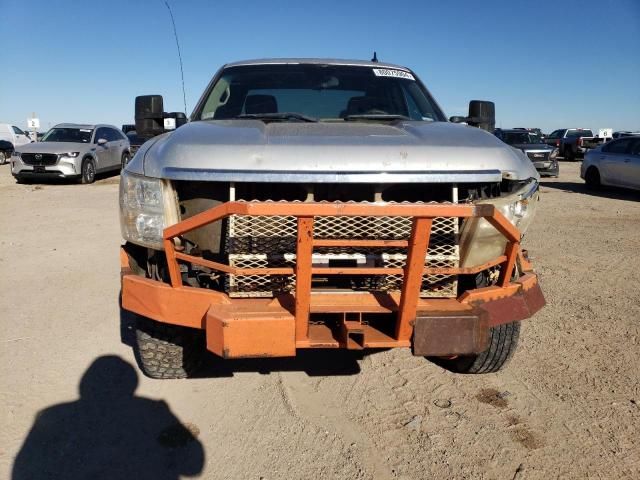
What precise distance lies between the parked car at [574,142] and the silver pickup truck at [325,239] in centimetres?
2481

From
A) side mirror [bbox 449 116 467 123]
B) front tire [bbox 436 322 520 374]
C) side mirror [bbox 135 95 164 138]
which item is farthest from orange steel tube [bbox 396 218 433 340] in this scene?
side mirror [bbox 135 95 164 138]

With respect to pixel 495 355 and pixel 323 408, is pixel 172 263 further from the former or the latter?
pixel 495 355

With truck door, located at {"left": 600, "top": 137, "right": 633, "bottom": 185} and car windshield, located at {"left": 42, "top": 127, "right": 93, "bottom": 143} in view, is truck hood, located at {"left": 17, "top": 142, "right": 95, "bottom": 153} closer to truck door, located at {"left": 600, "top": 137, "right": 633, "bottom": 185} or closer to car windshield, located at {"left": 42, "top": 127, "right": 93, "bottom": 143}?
car windshield, located at {"left": 42, "top": 127, "right": 93, "bottom": 143}

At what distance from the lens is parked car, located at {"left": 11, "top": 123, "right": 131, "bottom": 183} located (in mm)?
14062

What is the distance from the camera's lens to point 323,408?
2951 mm

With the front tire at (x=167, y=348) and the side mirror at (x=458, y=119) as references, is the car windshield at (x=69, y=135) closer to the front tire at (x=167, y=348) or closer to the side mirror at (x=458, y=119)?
the side mirror at (x=458, y=119)

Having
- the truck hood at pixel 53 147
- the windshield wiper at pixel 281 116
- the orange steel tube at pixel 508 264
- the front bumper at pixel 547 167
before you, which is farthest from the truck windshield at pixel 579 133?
the orange steel tube at pixel 508 264

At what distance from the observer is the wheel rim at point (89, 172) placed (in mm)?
14866

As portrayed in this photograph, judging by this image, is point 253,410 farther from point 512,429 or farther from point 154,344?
point 512,429

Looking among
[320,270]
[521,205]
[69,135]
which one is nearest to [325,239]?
[320,270]

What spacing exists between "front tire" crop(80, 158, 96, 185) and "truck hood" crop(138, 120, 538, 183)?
13.4 metres

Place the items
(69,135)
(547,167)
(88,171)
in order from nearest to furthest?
(88,171) → (69,135) → (547,167)

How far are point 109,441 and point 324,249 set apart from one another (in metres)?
1.46

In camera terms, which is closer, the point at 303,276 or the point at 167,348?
the point at 303,276
